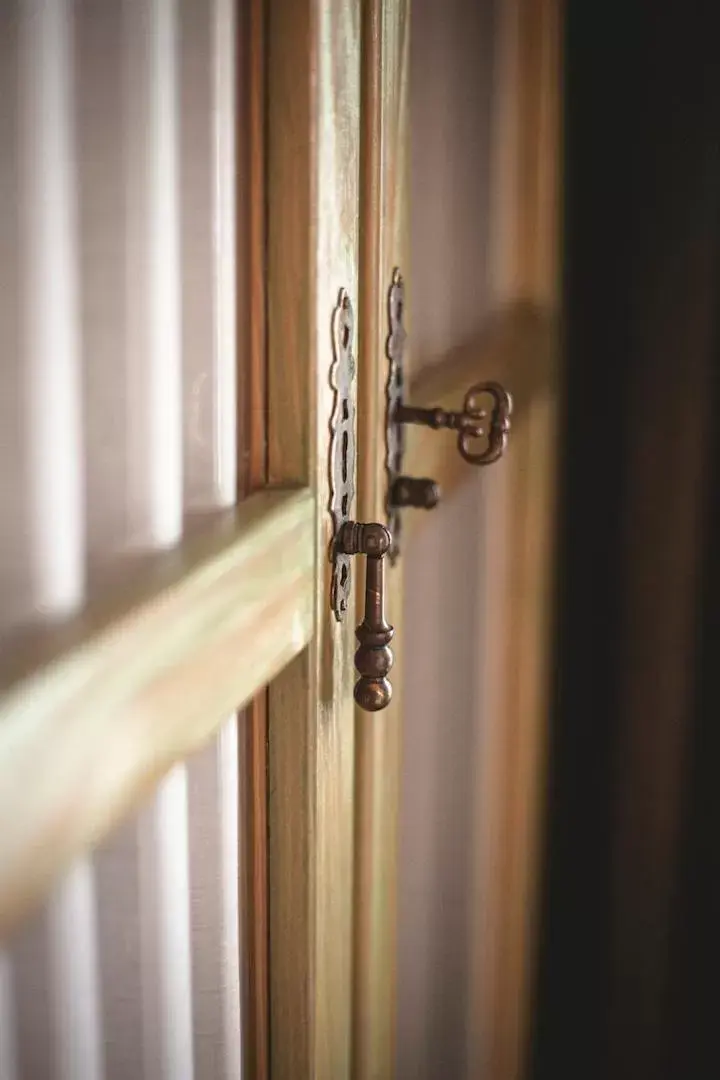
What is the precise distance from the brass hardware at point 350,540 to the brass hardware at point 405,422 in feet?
0.46

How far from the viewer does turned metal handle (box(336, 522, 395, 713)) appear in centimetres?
60

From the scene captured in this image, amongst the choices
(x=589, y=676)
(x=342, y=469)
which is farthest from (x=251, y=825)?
(x=589, y=676)

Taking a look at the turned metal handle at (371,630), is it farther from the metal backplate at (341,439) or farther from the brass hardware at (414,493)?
the brass hardware at (414,493)

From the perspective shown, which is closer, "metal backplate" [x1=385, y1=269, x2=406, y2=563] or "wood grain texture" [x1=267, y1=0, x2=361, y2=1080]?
"wood grain texture" [x1=267, y1=0, x2=361, y2=1080]

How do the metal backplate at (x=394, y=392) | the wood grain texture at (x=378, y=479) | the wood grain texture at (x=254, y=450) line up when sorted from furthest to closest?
the metal backplate at (x=394, y=392) → the wood grain texture at (x=378, y=479) → the wood grain texture at (x=254, y=450)

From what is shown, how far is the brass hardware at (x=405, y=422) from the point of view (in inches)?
29.6

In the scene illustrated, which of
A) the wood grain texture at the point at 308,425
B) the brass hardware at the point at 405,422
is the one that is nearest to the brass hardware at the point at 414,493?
the brass hardware at the point at 405,422

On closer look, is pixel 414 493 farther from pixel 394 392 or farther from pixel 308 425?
pixel 308 425

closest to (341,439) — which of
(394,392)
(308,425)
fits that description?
(308,425)

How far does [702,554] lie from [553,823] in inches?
12.5

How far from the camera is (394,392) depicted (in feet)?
2.51

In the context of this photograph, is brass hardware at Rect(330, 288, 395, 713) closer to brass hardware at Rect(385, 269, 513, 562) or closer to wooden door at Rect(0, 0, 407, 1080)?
wooden door at Rect(0, 0, 407, 1080)

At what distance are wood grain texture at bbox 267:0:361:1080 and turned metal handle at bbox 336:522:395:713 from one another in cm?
2

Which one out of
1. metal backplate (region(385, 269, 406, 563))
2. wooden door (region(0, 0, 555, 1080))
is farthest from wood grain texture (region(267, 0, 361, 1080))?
metal backplate (region(385, 269, 406, 563))
